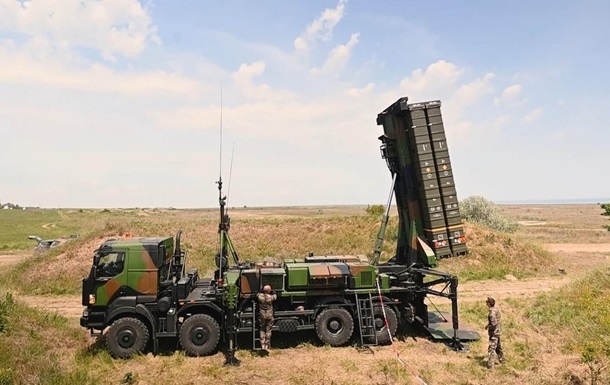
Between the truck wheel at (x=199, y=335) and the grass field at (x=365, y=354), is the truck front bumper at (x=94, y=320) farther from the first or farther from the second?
the truck wheel at (x=199, y=335)

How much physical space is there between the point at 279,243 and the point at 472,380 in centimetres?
2045

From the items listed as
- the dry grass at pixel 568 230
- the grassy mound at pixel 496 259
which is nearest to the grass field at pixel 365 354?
the grassy mound at pixel 496 259

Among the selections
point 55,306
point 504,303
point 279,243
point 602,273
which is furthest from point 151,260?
point 279,243

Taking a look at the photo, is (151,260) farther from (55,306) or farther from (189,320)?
(55,306)

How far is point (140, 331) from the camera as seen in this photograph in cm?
1067

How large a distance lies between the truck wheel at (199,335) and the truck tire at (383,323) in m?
4.15

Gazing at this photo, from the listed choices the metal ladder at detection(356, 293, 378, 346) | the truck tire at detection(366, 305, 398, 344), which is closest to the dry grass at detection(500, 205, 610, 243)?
the truck tire at detection(366, 305, 398, 344)

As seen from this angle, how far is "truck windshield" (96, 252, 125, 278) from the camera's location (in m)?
10.8

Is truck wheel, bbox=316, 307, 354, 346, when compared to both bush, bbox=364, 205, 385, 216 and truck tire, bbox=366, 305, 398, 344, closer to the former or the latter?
truck tire, bbox=366, 305, 398, 344

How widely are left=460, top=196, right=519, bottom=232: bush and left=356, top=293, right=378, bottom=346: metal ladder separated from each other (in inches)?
1101

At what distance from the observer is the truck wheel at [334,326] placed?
11.3 m

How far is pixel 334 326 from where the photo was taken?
11.4m

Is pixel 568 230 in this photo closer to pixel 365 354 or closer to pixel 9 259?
pixel 365 354

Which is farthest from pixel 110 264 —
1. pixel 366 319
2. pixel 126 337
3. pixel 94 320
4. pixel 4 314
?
pixel 366 319
